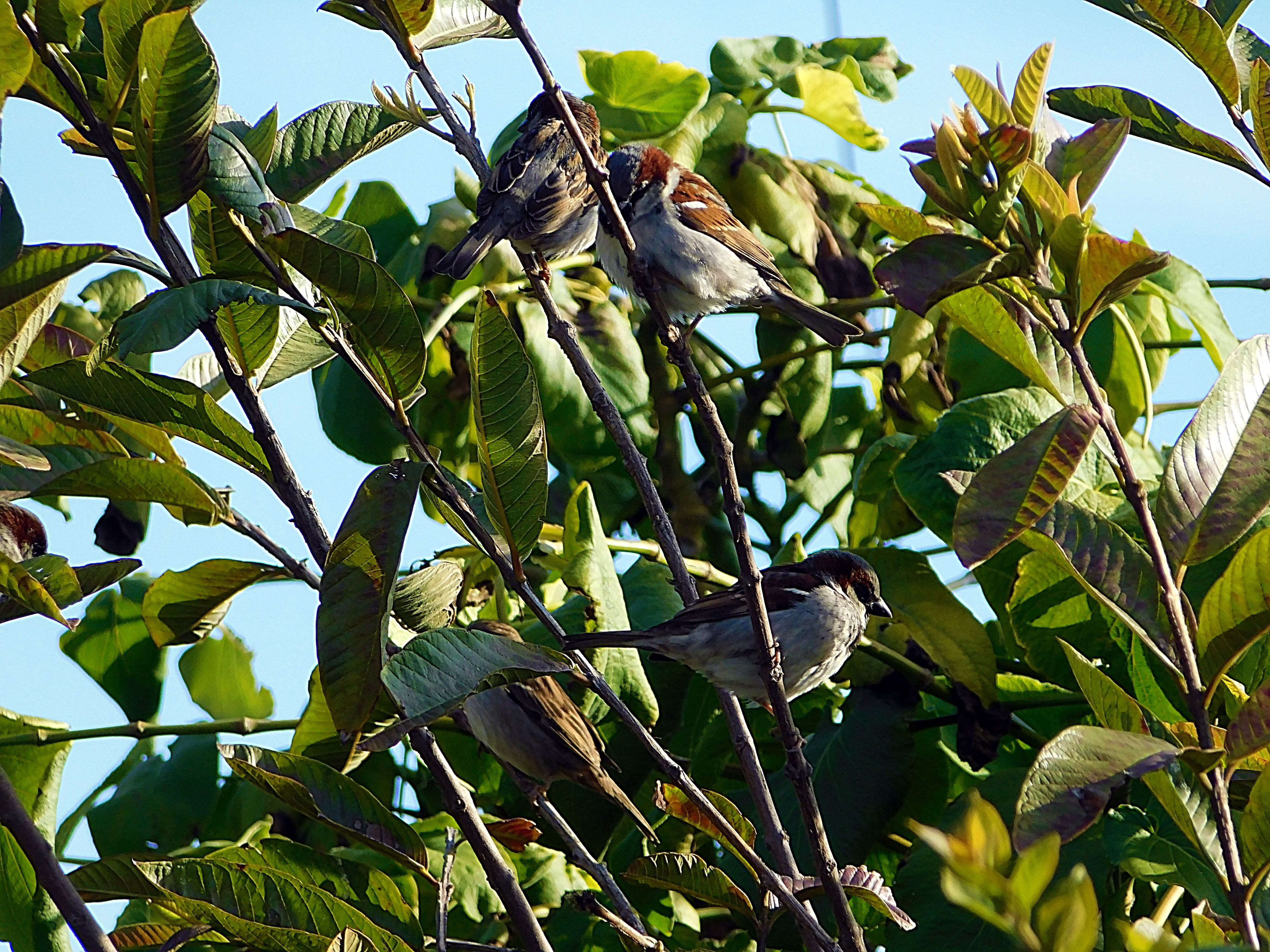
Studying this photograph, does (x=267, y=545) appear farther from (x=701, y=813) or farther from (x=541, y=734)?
(x=541, y=734)

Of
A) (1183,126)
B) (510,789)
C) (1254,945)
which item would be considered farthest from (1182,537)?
(510,789)

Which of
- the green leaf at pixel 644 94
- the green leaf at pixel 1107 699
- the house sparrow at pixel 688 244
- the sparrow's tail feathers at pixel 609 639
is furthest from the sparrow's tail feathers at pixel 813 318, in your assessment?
the green leaf at pixel 1107 699

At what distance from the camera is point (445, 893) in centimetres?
129

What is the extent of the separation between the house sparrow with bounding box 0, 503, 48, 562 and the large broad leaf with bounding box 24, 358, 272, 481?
466mm

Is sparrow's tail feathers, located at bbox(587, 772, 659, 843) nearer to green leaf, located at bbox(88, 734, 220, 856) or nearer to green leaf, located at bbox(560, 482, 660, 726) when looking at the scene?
green leaf, located at bbox(560, 482, 660, 726)

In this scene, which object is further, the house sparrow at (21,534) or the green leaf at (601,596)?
the green leaf at (601,596)

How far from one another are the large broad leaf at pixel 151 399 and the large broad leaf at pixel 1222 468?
83cm

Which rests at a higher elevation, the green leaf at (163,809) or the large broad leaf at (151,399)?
the large broad leaf at (151,399)

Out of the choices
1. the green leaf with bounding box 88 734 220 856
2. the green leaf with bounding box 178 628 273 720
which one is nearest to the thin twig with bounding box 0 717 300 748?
the green leaf with bounding box 88 734 220 856

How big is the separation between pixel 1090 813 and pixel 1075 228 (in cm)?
44

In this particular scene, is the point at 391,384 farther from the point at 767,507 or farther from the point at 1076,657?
the point at 767,507

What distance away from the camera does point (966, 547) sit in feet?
3.08

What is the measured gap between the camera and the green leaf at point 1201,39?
3.93 feet

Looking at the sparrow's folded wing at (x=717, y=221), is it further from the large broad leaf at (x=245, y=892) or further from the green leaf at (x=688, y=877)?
the large broad leaf at (x=245, y=892)
